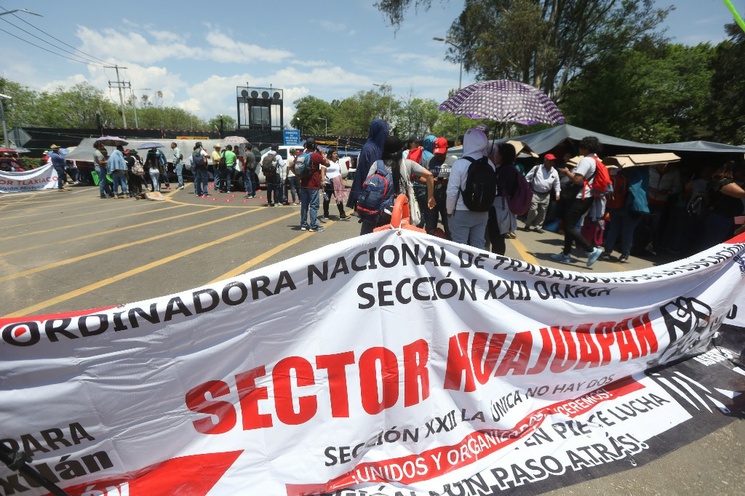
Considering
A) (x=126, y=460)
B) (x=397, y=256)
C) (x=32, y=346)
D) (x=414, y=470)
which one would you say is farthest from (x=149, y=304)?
(x=414, y=470)

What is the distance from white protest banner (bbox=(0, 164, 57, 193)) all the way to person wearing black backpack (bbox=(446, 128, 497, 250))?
2008 centimetres

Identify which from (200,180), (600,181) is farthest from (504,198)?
(200,180)

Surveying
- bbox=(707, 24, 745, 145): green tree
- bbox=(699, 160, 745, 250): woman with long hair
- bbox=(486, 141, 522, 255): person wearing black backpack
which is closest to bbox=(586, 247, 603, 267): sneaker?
bbox=(699, 160, 745, 250): woman with long hair

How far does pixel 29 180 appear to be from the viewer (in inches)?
653

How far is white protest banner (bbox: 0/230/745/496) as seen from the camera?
63.1 inches

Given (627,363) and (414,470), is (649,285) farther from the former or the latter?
(414,470)

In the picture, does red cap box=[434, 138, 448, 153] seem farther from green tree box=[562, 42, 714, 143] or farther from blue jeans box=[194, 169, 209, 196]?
green tree box=[562, 42, 714, 143]

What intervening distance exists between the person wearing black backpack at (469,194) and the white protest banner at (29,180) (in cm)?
2008

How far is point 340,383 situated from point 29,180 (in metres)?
21.1

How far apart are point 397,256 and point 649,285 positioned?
2051 mm

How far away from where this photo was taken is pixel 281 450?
186 centimetres

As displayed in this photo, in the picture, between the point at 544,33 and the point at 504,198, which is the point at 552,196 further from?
the point at 544,33

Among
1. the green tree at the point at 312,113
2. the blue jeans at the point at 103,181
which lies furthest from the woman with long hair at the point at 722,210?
the green tree at the point at 312,113

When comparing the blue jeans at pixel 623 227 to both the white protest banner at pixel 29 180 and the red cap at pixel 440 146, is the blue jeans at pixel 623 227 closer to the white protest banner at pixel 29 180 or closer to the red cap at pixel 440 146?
the red cap at pixel 440 146
